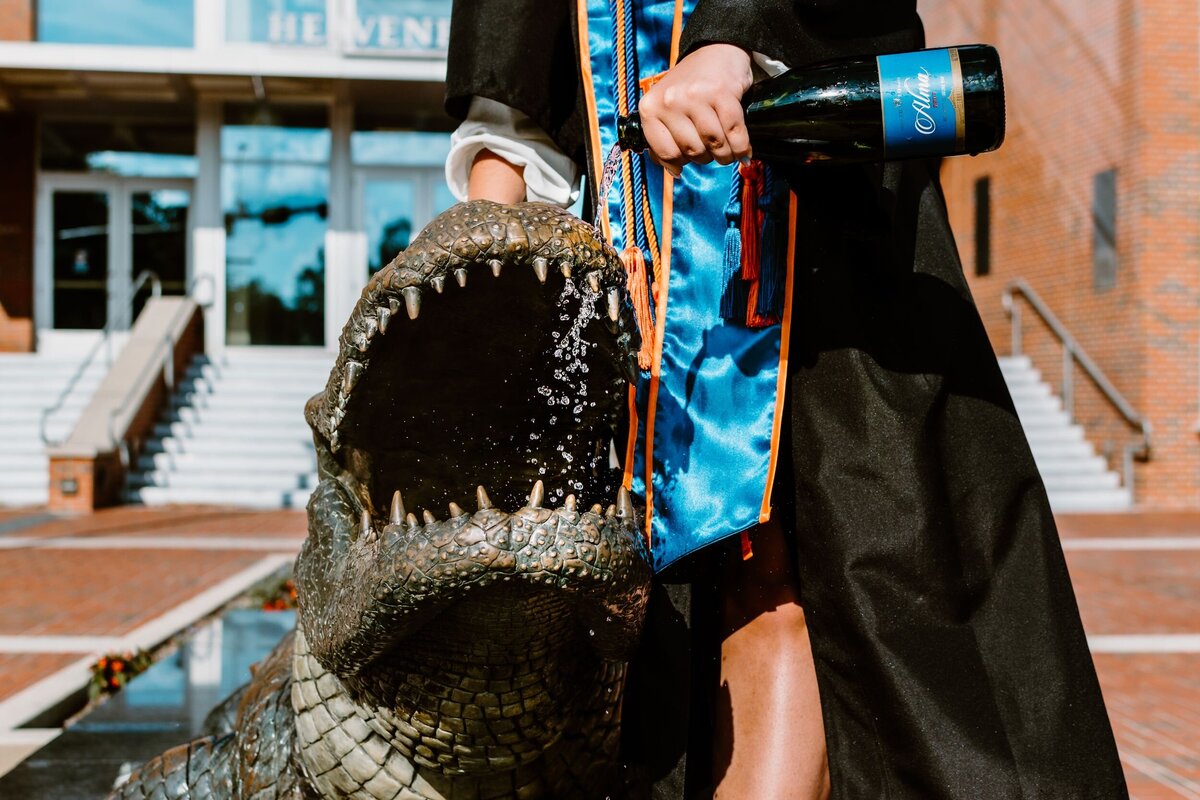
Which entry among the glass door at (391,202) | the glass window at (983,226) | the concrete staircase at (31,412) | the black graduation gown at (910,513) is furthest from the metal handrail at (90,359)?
the glass window at (983,226)

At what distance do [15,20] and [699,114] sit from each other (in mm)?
18126

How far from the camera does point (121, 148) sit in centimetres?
1667

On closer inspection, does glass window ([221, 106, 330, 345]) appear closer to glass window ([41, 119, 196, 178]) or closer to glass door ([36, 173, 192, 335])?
glass window ([41, 119, 196, 178])

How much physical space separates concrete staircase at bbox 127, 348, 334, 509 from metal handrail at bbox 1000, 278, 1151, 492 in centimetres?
941

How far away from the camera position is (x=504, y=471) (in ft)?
4.38

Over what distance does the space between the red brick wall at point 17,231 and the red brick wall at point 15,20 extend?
134cm

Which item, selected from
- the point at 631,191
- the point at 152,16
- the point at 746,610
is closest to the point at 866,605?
the point at 746,610

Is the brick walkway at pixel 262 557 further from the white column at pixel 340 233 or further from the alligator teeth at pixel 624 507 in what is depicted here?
the white column at pixel 340 233

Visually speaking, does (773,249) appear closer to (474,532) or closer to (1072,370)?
(474,532)

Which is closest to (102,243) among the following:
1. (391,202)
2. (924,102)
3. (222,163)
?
(222,163)

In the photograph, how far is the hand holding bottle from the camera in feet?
3.90

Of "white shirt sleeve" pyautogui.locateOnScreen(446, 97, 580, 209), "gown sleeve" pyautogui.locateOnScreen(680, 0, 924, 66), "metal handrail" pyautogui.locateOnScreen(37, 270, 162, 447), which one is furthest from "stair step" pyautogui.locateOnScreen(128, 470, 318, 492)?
"gown sleeve" pyautogui.locateOnScreen(680, 0, 924, 66)

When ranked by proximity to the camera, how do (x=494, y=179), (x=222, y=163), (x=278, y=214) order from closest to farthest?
(x=494, y=179) < (x=222, y=163) < (x=278, y=214)

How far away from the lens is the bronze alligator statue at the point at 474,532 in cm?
105
